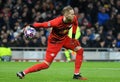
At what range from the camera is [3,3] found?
95.1 feet

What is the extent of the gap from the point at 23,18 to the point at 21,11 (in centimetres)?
52

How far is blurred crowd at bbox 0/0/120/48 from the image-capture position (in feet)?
83.8

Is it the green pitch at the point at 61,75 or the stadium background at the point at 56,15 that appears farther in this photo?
the stadium background at the point at 56,15

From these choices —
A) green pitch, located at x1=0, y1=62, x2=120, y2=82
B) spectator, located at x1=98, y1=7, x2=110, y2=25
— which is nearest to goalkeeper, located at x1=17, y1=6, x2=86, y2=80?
green pitch, located at x1=0, y1=62, x2=120, y2=82

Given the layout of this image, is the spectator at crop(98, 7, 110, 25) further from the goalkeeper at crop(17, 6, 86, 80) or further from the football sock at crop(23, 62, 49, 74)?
the football sock at crop(23, 62, 49, 74)

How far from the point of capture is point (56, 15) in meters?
27.7

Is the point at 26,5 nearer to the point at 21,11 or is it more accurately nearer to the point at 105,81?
the point at 21,11

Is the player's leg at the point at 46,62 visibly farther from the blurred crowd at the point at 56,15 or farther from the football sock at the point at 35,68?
the blurred crowd at the point at 56,15

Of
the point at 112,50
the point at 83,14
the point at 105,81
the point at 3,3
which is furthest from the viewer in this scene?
the point at 3,3

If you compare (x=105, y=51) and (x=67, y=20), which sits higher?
(x=67, y=20)

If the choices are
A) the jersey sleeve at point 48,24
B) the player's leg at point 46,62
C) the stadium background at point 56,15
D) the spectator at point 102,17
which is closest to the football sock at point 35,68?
the player's leg at point 46,62

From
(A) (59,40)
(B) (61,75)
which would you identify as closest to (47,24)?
(A) (59,40)

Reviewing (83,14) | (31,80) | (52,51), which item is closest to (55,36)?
(52,51)

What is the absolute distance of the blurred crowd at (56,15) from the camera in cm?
2555
